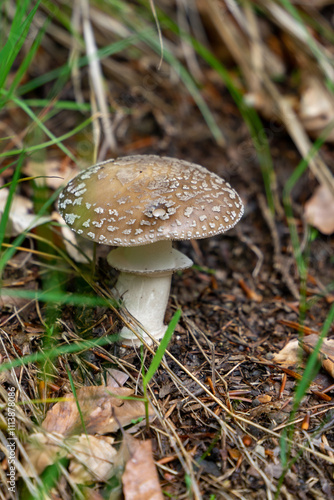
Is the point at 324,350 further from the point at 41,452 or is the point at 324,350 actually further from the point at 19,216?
the point at 19,216

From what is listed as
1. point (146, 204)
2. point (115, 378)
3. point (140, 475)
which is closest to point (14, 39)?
point (146, 204)

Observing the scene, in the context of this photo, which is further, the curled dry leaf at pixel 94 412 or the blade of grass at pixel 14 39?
the blade of grass at pixel 14 39

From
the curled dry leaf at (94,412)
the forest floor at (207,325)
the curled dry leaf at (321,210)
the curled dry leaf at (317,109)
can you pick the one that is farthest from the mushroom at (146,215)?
the curled dry leaf at (317,109)

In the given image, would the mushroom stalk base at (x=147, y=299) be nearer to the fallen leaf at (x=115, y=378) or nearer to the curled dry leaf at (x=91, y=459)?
the fallen leaf at (x=115, y=378)

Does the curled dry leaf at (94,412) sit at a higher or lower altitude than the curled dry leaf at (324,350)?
lower

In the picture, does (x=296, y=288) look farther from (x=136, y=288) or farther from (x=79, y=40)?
(x=79, y=40)

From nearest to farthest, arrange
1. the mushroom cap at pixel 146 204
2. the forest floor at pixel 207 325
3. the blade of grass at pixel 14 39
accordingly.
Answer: the forest floor at pixel 207 325, the mushroom cap at pixel 146 204, the blade of grass at pixel 14 39
